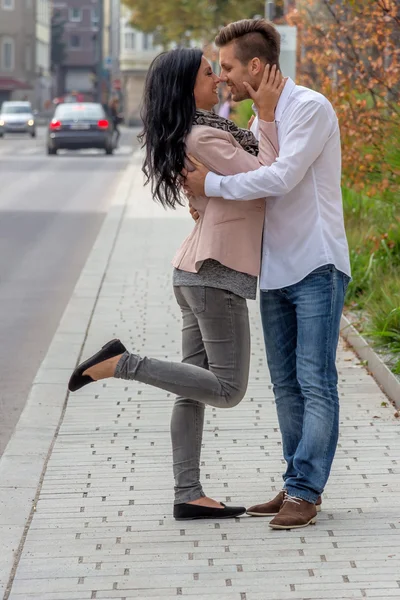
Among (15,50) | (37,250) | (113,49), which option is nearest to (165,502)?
(37,250)

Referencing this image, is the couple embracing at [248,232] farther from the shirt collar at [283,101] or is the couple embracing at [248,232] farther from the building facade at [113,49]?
the building facade at [113,49]

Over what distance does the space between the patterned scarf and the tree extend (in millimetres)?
36161

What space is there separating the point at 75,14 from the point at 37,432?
138 meters

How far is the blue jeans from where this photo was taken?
4555 millimetres

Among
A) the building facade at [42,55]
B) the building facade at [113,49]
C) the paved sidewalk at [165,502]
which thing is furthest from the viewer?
the building facade at [42,55]

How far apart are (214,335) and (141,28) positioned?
46.7 metres

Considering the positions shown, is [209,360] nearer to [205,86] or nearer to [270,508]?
[270,508]

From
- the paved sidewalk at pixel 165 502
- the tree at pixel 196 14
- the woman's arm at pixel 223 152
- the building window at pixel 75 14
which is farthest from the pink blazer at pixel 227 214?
the building window at pixel 75 14

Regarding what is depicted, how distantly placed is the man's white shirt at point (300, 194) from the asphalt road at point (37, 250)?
7.24 feet

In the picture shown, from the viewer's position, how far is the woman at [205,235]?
174 inches

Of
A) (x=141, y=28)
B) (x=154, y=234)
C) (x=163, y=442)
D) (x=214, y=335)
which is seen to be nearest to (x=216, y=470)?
(x=163, y=442)

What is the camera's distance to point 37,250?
14945 mm

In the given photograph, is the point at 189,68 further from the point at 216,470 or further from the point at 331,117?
the point at 216,470

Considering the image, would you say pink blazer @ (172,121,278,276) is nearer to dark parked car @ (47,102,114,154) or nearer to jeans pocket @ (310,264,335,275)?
jeans pocket @ (310,264,335,275)
